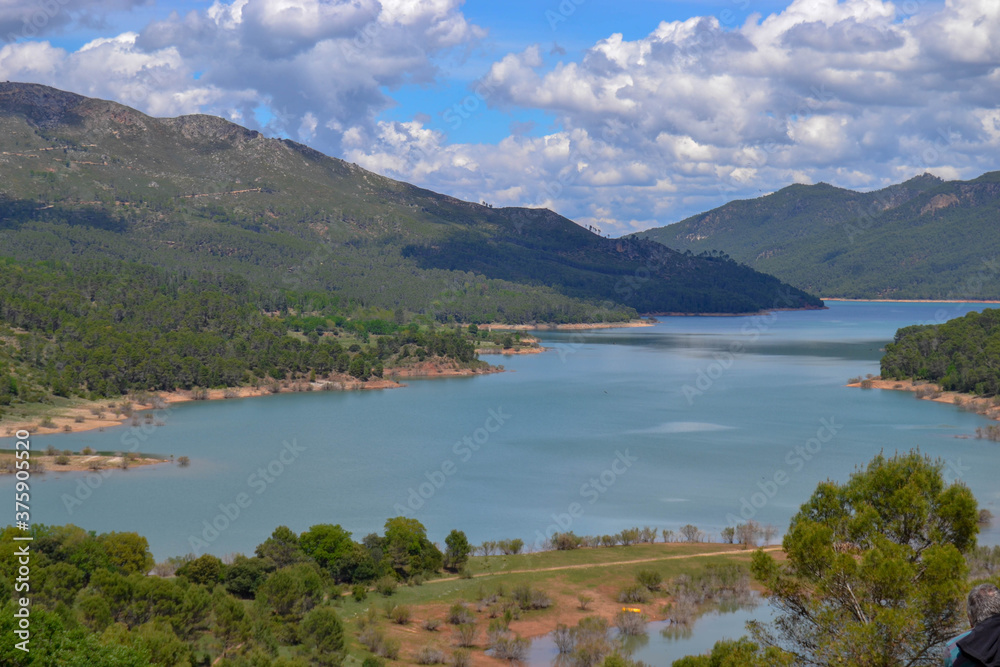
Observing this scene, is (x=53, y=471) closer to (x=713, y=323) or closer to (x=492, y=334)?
(x=492, y=334)

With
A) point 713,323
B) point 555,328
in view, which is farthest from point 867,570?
point 713,323

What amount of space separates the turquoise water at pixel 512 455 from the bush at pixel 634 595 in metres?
9.08

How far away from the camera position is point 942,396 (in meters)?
78.2

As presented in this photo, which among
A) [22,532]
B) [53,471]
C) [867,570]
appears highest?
[867,570]

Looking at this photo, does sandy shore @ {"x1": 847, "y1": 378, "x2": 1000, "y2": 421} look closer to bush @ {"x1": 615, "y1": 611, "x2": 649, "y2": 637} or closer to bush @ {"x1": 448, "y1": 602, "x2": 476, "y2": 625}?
bush @ {"x1": 615, "y1": 611, "x2": 649, "y2": 637}

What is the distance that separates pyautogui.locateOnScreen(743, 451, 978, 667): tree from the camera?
1216 cm

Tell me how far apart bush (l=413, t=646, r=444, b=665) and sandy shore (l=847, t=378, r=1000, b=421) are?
58157mm

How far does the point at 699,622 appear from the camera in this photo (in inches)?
1057

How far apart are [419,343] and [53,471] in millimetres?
58680

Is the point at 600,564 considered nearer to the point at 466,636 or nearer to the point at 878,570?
the point at 466,636

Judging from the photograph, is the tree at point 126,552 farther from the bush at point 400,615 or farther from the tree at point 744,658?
the tree at point 744,658

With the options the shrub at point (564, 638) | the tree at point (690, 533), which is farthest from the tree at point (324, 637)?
the tree at point (690, 533)

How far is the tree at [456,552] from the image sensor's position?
103 ft

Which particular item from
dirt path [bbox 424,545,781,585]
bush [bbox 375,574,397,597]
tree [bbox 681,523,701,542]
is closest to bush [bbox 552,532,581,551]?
dirt path [bbox 424,545,781,585]
